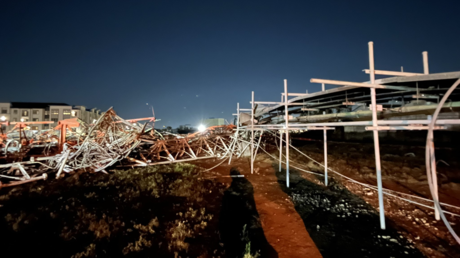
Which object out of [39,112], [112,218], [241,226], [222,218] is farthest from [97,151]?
[39,112]

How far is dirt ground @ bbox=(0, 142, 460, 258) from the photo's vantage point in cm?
413

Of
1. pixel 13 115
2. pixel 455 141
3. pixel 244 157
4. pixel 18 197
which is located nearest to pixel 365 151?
pixel 455 141

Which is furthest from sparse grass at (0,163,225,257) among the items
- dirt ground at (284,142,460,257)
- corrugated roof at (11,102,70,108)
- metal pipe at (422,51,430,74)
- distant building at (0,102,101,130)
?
corrugated roof at (11,102,70,108)

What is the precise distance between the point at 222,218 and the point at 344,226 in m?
3.52

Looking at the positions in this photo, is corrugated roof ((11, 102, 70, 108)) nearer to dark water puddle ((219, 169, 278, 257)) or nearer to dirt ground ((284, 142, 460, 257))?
dark water puddle ((219, 169, 278, 257))

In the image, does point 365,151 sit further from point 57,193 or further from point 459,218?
point 57,193

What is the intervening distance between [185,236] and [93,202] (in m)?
4.07

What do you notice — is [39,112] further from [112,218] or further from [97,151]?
[112,218]

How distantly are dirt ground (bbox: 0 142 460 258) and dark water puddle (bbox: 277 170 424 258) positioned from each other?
2 centimetres

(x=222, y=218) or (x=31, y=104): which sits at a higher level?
(x=31, y=104)

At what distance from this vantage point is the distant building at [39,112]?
48469mm

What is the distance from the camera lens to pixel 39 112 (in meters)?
50.5

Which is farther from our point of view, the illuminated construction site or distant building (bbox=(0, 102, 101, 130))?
distant building (bbox=(0, 102, 101, 130))

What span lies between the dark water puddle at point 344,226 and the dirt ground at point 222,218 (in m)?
0.02
